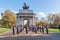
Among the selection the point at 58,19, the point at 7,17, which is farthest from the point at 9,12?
the point at 58,19

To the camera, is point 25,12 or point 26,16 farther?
point 25,12

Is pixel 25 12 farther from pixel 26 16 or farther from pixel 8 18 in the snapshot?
pixel 8 18

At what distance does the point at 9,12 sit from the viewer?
55156 mm

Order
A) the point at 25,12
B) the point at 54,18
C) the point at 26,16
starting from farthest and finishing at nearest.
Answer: the point at 54,18 < the point at 25,12 < the point at 26,16

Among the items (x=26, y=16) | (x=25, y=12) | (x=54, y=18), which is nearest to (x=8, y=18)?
(x=25, y=12)

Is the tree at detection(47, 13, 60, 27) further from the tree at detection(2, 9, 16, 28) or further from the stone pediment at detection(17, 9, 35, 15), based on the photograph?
the tree at detection(2, 9, 16, 28)

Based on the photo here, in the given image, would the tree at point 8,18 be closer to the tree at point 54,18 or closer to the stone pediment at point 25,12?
the stone pediment at point 25,12

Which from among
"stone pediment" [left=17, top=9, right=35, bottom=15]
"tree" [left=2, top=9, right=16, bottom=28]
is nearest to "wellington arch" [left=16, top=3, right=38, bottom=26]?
"stone pediment" [left=17, top=9, right=35, bottom=15]

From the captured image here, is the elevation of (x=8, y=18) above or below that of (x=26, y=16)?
below

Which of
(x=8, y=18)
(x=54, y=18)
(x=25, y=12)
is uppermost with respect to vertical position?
(x=25, y=12)

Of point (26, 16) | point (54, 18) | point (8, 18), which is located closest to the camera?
point (26, 16)

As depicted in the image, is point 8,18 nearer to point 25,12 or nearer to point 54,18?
point 25,12

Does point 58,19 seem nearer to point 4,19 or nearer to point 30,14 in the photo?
point 30,14

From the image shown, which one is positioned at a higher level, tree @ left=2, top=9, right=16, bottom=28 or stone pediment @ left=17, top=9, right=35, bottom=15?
stone pediment @ left=17, top=9, right=35, bottom=15
